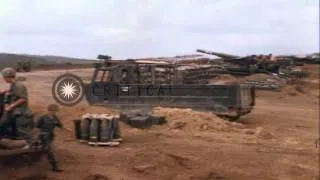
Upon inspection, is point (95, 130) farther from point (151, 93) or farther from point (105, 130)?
point (151, 93)

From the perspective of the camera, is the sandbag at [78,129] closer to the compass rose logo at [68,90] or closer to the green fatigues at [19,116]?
the green fatigues at [19,116]

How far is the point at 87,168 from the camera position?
39.7 ft

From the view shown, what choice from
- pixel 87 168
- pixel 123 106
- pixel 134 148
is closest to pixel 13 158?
pixel 87 168

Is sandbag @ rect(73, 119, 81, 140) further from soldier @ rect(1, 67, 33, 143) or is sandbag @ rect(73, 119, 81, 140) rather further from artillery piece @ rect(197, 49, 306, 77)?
artillery piece @ rect(197, 49, 306, 77)

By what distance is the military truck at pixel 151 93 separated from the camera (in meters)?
20.1

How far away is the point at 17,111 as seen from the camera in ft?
36.7

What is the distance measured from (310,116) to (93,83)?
799 centimetres

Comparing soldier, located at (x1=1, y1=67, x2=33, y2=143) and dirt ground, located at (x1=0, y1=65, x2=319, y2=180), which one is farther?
dirt ground, located at (x1=0, y1=65, x2=319, y2=180)

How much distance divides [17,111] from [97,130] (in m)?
3.20

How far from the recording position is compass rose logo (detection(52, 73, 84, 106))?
19.8m

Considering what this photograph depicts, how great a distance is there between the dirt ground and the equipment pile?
241 mm

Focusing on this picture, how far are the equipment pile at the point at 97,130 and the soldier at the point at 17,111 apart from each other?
292 centimetres

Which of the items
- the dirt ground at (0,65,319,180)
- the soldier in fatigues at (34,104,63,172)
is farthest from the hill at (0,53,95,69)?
the soldier in fatigues at (34,104,63,172)

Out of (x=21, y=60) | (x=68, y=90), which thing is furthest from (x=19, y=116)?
(x=21, y=60)
